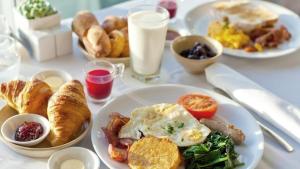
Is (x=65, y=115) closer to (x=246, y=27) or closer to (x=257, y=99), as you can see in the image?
(x=257, y=99)

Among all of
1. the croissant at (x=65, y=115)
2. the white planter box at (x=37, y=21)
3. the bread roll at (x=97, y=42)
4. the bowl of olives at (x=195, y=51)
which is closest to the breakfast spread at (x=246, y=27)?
the bowl of olives at (x=195, y=51)

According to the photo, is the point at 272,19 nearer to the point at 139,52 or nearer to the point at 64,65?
the point at 139,52

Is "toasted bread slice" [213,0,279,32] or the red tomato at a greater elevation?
"toasted bread slice" [213,0,279,32]

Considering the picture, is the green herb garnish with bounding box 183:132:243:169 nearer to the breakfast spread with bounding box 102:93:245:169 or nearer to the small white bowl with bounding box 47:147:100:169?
the breakfast spread with bounding box 102:93:245:169

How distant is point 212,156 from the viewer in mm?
1106

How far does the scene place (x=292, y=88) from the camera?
4.77 feet

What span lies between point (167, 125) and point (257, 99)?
0.29 m

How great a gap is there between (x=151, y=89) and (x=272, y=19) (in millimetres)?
605

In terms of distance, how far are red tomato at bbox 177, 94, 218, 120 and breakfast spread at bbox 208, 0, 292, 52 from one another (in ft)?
1.17

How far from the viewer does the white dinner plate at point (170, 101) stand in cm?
114

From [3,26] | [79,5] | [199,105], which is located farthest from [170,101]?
[79,5]

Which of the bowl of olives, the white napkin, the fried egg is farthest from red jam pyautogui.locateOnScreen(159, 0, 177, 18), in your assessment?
the fried egg

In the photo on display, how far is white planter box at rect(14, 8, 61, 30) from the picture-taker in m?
1.48

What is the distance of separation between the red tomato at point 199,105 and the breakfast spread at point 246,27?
356 mm
